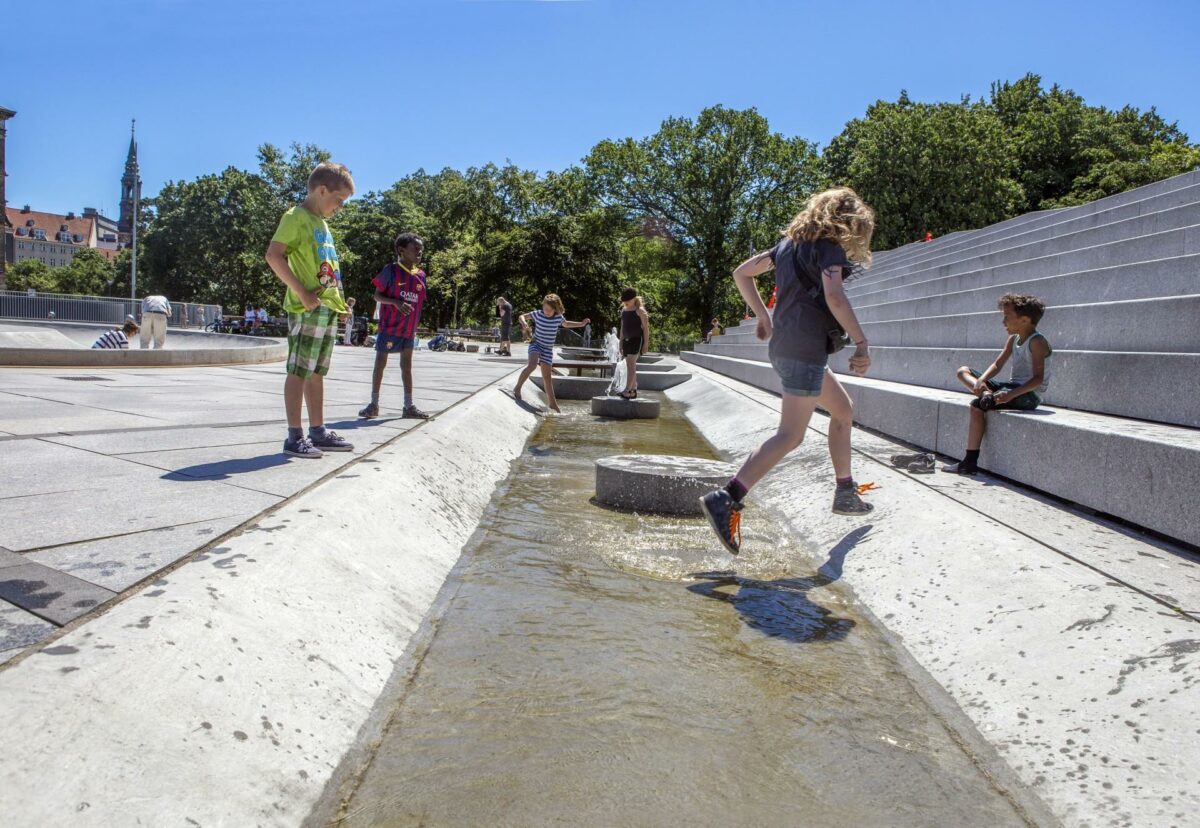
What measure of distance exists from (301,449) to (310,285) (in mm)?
1002

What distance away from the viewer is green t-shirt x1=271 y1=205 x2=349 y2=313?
4.78 meters

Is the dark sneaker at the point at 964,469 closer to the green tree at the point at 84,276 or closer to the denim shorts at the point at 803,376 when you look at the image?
the denim shorts at the point at 803,376

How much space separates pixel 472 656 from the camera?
2982mm

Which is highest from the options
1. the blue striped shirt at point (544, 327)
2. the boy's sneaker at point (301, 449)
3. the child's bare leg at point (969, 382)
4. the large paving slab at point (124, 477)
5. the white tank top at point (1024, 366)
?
the blue striped shirt at point (544, 327)

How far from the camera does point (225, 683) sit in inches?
83.6

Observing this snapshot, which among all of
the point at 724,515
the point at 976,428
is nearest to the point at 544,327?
the point at 976,428

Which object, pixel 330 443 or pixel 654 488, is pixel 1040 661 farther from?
pixel 330 443

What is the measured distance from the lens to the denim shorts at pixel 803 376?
163 inches

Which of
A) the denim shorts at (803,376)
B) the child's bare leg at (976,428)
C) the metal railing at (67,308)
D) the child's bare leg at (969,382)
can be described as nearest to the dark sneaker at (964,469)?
the child's bare leg at (976,428)

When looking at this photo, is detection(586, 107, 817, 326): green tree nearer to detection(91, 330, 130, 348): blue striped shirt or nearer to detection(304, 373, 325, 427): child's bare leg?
detection(91, 330, 130, 348): blue striped shirt

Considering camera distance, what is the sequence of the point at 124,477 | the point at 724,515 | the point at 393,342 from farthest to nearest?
the point at 393,342 → the point at 724,515 → the point at 124,477

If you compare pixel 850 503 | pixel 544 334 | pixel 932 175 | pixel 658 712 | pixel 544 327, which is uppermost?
pixel 932 175

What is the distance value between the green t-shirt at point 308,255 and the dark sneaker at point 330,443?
0.83 meters

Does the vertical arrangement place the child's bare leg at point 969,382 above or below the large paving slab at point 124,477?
above
